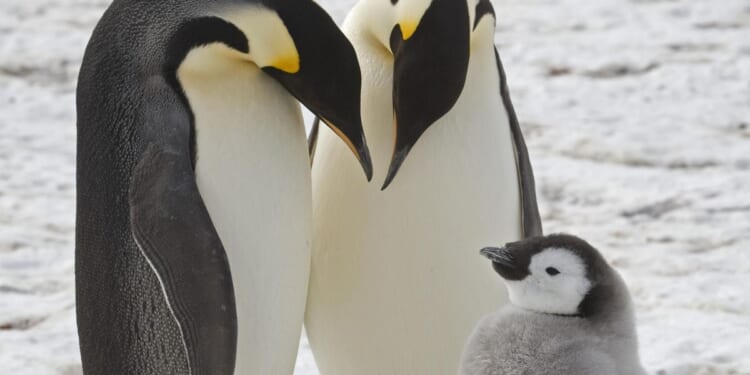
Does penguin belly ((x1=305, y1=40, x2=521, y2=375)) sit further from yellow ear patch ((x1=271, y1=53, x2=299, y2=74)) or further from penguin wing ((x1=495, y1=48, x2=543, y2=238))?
yellow ear patch ((x1=271, y1=53, x2=299, y2=74))

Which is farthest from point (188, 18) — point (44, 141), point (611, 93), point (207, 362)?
point (611, 93)

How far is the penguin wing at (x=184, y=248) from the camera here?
7.67 ft

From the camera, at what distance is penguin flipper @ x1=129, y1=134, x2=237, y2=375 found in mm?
2338

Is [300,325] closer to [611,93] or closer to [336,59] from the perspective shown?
[336,59]

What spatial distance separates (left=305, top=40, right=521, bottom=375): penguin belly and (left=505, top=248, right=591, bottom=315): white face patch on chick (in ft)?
1.27

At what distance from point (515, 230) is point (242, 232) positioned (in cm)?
60

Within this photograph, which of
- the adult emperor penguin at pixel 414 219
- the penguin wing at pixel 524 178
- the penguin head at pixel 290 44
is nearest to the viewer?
the penguin head at pixel 290 44

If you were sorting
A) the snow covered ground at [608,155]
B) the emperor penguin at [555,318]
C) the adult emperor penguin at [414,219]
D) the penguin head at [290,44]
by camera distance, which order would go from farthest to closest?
the snow covered ground at [608,155] < the adult emperor penguin at [414,219] < the penguin head at [290,44] < the emperor penguin at [555,318]

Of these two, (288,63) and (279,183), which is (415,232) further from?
(288,63)

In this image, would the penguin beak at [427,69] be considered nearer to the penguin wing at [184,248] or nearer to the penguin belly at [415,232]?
the penguin belly at [415,232]

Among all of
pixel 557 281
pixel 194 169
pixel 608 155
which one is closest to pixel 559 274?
pixel 557 281

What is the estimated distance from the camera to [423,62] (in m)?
2.48

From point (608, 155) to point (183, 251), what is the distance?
2497mm

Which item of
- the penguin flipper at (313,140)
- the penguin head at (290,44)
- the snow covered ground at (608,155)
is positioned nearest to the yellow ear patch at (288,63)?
the penguin head at (290,44)
